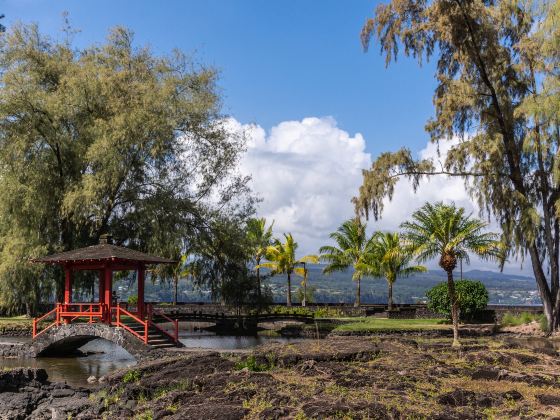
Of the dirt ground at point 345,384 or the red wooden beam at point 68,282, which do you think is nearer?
the dirt ground at point 345,384

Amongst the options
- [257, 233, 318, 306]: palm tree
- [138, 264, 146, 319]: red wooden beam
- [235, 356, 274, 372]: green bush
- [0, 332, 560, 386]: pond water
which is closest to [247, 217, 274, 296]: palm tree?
[257, 233, 318, 306]: palm tree

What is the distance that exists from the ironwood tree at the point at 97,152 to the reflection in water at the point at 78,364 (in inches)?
191

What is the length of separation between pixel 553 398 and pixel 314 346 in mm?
7529

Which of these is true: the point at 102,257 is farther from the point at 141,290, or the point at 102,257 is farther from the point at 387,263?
the point at 387,263

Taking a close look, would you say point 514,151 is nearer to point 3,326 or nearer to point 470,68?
point 470,68

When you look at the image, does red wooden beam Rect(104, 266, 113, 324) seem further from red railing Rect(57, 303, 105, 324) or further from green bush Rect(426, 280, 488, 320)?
green bush Rect(426, 280, 488, 320)

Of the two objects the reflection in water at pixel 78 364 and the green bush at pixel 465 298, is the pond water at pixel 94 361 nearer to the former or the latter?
the reflection in water at pixel 78 364

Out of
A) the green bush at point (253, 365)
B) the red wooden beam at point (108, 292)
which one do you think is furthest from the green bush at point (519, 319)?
the red wooden beam at point (108, 292)

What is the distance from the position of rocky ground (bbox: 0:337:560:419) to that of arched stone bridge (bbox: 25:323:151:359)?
529 centimetres

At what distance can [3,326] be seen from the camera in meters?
31.7

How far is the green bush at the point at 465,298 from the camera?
3509 cm

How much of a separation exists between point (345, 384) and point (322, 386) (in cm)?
52

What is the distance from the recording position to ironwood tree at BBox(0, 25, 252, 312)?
94.9 feet

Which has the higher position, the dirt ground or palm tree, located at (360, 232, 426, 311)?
palm tree, located at (360, 232, 426, 311)
